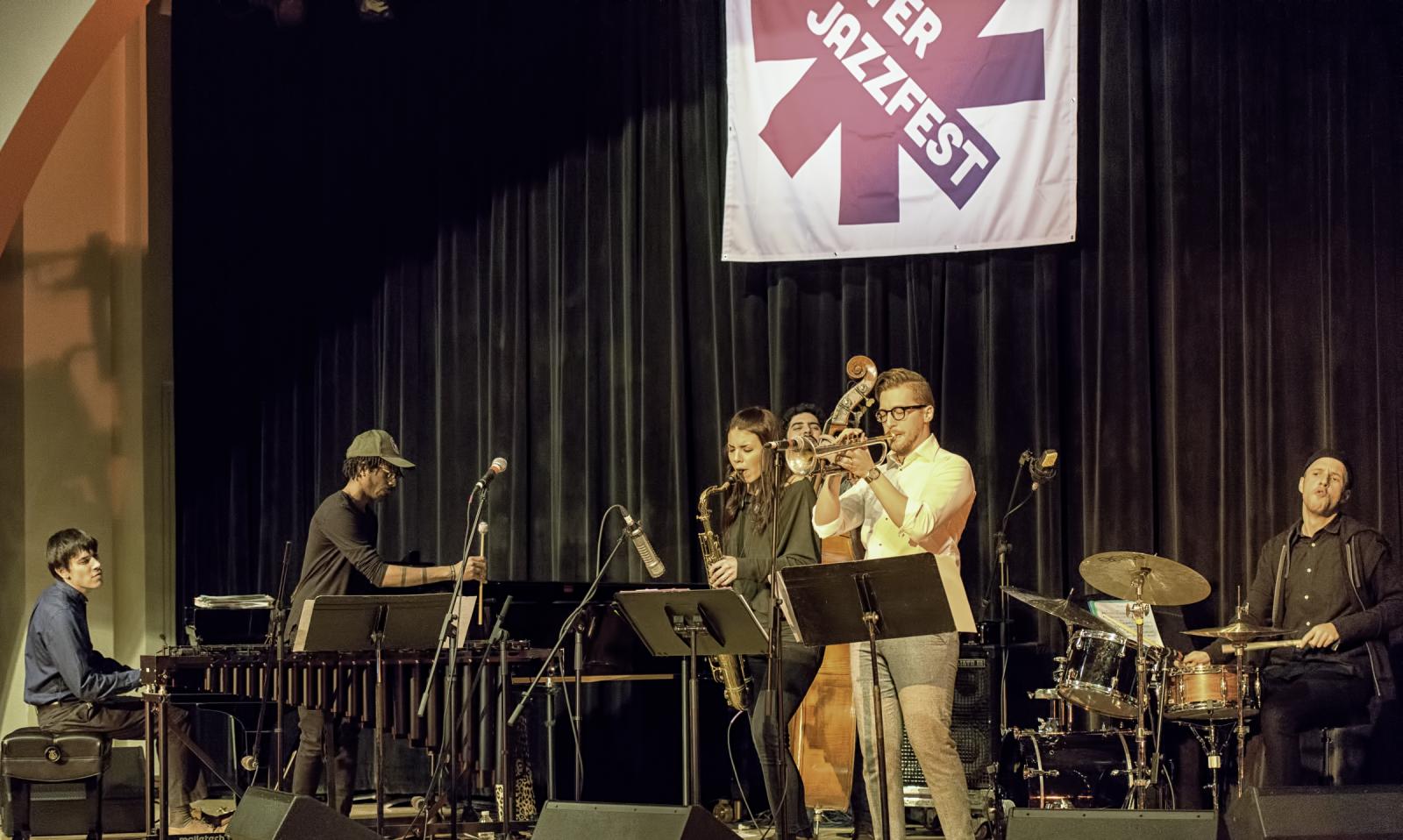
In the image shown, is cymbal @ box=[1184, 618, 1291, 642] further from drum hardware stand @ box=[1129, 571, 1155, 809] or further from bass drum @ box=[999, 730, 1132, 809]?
bass drum @ box=[999, 730, 1132, 809]

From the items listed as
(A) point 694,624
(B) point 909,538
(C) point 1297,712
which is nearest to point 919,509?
(B) point 909,538

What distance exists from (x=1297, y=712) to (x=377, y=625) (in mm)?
3767

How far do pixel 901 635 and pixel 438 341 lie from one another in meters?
4.75

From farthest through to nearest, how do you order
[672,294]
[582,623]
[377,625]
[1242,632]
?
1. [672,294]
2. [582,623]
3. [1242,632]
4. [377,625]

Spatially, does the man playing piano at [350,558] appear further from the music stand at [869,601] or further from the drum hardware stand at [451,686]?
the music stand at [869,601]

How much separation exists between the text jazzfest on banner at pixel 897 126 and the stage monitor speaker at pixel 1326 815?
3.90 meters

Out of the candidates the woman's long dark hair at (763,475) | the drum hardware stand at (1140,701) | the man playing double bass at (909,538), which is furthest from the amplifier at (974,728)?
the man playing double bass at (909,538)

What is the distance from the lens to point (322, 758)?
22.6 feet

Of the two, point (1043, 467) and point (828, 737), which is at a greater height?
point (1043, 467)

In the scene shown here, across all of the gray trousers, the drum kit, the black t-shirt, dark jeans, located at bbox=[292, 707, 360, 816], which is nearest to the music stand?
the gray trousers

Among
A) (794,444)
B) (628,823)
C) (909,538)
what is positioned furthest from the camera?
(909,538)

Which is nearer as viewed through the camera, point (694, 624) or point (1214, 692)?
point (694, 624)

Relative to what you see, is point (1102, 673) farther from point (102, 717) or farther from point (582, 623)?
point (102, 717)

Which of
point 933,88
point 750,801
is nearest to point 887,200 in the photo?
point 933,88
